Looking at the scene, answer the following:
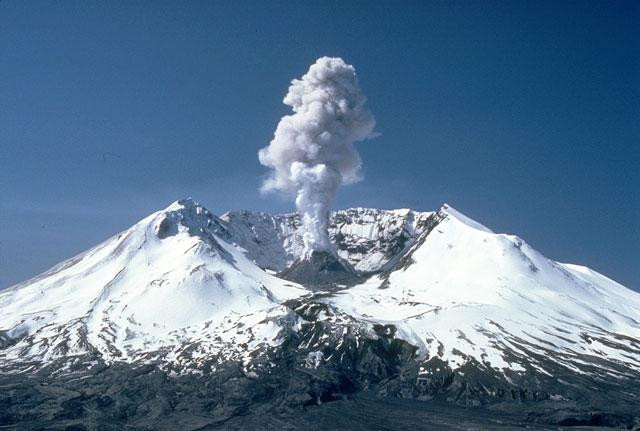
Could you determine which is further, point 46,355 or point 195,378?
point 46,355

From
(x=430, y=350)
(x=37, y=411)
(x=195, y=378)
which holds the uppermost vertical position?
(x=430, y=350)

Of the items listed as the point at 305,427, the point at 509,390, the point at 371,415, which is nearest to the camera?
the point at 305,427

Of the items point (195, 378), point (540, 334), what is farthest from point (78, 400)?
point (540, 334)

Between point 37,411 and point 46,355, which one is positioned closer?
point 37,411

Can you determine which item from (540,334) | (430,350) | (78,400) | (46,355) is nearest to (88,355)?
(46,355)

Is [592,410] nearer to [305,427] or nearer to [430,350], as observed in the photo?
[430,350]

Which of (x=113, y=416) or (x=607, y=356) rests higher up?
(x=607, y=356)

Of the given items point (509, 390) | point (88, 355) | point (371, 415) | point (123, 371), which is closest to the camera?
point (371, 415)

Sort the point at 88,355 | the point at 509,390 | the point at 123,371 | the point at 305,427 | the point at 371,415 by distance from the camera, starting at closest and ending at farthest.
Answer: the point at 305,427, the point at 371,415, the point at 509,390, the point at 123,371, the point at 88,355

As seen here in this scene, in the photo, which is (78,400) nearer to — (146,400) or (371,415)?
(146,400)
